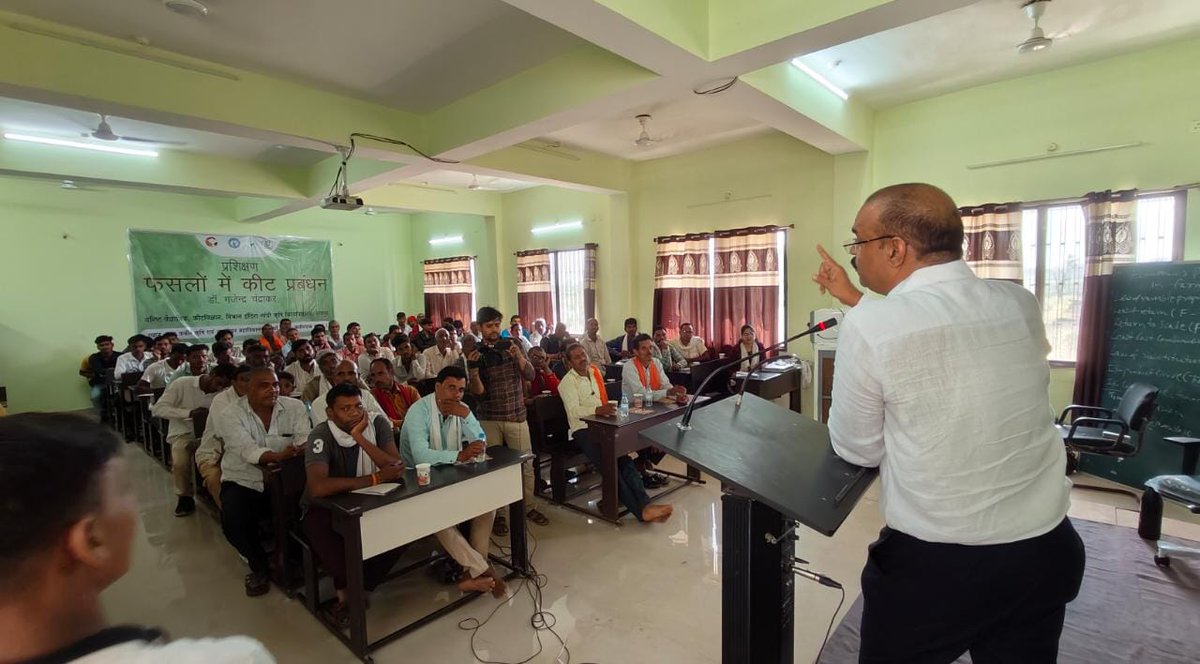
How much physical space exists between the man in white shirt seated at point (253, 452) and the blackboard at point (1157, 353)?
19.0 ft

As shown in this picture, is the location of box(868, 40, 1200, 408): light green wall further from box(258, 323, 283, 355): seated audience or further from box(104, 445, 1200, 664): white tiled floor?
box(258, 323, 283, 355): seated audience

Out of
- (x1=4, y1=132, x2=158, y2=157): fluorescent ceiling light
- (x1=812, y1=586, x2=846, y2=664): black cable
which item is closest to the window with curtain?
(x1=812, y1=586, x2=846, y2=664): black cable

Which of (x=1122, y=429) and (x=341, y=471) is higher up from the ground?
(x=341, y=471)

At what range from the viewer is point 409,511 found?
2.44 metres

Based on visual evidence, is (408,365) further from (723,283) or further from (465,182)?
(723,283)

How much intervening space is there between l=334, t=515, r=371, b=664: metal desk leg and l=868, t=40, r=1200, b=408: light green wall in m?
4.99

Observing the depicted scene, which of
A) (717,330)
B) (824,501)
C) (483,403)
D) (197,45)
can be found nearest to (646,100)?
(483,403)

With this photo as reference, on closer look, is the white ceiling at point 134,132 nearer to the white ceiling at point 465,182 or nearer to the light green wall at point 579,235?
the white ceiling at point 465,182

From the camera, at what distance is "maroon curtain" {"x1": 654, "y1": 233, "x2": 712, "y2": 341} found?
21.9ft

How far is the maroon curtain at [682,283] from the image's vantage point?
262 inches

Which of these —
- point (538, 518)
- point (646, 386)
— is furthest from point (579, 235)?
point (538, 518)

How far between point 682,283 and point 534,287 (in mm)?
2715

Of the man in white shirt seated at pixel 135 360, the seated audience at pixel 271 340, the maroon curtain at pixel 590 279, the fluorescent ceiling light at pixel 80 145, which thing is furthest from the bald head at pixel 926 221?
the seated audience at pixel 271 340

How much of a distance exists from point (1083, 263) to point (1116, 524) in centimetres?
219
